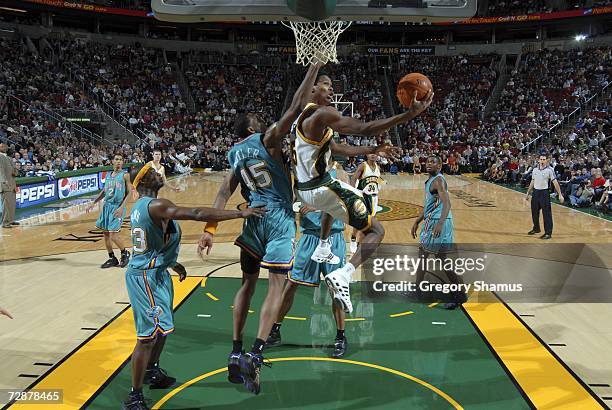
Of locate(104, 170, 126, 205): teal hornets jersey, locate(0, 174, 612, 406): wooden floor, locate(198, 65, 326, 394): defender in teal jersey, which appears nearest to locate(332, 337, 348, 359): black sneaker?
locate(198, 65, 326, 394): defender in teal jersey

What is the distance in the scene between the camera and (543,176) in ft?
32.9

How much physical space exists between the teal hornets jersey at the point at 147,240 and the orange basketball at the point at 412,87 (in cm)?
189

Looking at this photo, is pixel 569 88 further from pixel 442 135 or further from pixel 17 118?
pixel 17 118

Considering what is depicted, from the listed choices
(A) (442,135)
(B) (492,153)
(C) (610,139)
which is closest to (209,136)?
(A) (442,135)

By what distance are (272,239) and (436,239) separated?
269 cm

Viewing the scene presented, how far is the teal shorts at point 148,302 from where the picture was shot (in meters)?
3.58

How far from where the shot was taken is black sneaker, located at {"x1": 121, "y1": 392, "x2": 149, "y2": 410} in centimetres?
355

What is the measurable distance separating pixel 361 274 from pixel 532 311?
2.34 metres

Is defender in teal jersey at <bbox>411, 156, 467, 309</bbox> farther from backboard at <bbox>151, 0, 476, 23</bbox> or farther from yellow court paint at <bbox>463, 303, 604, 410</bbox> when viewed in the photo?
backboard at <bbox>151, 0, 476, 23</bbox>

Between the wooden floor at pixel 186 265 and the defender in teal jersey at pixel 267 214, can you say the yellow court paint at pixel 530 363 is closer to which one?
the wooden floor at pixel 186 265

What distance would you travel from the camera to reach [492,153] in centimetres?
2505

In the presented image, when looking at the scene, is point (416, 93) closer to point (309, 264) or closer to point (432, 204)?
point (309, 264)

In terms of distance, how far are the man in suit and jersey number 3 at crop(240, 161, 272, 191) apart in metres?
8.36

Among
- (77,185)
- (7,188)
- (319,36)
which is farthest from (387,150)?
(77,185)
